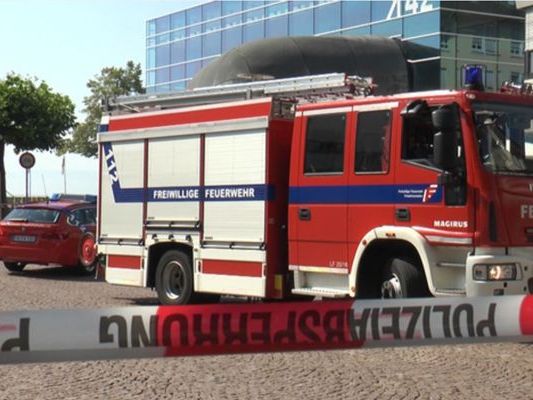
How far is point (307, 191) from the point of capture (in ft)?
29.8

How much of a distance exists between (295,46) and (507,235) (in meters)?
26.3

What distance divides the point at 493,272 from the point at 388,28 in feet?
102

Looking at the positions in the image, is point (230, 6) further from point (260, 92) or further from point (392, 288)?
point (392, 288)

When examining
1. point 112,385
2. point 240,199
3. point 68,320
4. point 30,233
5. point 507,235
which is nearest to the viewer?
point 68,320

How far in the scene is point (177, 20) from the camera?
5409cm

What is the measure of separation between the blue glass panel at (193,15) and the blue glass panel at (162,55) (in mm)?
2789

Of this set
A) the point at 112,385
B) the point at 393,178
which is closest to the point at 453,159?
the point at 393,178

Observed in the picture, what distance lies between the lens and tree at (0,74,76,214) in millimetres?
32031

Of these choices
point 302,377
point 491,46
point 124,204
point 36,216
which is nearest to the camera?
point 302,377

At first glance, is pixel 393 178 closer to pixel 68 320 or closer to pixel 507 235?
pixel 507 235

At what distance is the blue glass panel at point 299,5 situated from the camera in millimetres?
42281

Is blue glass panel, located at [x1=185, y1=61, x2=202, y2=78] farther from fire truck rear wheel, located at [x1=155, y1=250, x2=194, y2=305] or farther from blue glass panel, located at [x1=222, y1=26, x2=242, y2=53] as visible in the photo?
fire truck rear wheel, located at [x1=155, y1=250, x2=194, y2=305]

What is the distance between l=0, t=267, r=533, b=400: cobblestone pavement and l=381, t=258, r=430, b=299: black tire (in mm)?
601

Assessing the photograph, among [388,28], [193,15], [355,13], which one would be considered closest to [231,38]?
[193,15]
